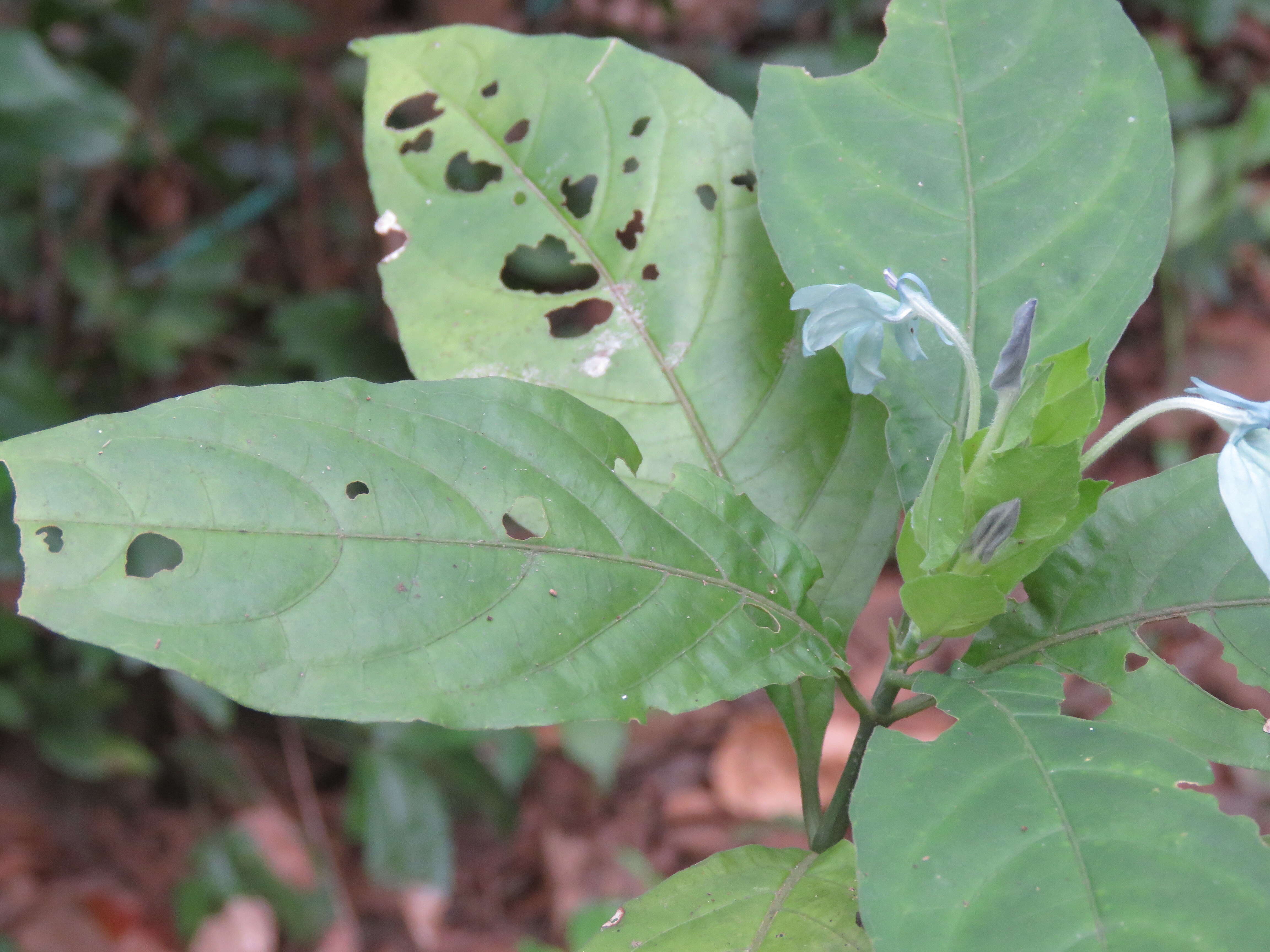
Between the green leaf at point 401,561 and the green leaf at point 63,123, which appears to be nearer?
the green leaf at point 401,561

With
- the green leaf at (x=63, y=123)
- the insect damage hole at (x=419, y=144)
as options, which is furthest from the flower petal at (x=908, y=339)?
the green leaf at (x=63, y=123)

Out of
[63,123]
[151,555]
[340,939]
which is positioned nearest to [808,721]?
[151,555]

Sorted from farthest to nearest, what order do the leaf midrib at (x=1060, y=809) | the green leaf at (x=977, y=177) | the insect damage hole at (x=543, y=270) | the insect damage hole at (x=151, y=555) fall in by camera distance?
the insect damage hole at (x=151, y=555), the insect damage hole at (x=543, y=270), the green leaf at (x=977, y=177), the leaf midrib at (x=1060, y=809)

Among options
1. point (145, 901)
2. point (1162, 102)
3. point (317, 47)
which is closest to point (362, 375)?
point (317, 47)

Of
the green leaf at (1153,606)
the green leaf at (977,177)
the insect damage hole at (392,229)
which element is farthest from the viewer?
the insect damage hole at (392,229)

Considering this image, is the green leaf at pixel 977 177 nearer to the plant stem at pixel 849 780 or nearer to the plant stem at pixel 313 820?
the plant stem at pixel 849 780

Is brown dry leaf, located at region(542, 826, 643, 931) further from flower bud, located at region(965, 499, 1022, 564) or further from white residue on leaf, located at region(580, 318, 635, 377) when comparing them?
flower bud, located at region(965, 499, 1022, 564)
